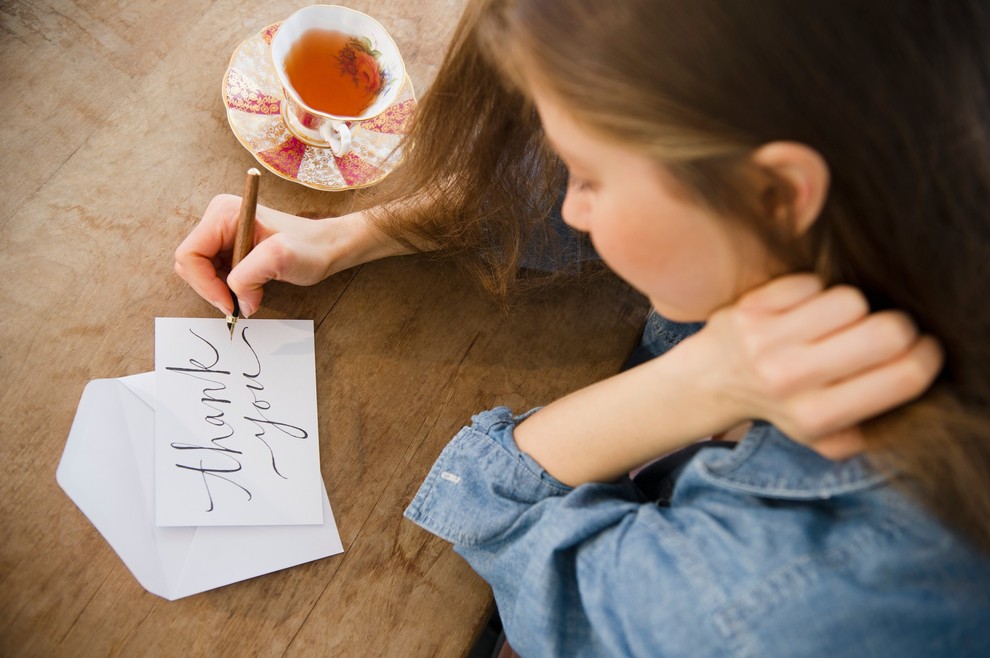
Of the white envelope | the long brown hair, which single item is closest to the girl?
the long brown hair

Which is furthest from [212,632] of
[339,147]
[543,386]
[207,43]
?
[207,43]

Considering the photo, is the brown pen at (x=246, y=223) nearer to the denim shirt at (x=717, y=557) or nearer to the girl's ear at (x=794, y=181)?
the denim shirt at (x=717, y=557)

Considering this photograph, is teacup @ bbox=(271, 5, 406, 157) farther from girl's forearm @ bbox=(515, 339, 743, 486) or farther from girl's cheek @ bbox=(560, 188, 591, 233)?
girl's forearm @ bbox=(515, 339, 743, 486)

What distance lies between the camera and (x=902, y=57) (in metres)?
0.44

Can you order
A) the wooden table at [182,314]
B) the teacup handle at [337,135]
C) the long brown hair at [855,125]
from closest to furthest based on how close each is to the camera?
the long brown hair at [855,125] → the wooden table at [182,314] → the teacup handle at [337,135]

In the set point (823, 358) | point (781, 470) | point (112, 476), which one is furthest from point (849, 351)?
point (112, 476)

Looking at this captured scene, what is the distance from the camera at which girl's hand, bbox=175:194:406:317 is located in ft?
2.46

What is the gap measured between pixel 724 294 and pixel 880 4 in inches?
9.8

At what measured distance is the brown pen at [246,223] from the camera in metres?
0.72

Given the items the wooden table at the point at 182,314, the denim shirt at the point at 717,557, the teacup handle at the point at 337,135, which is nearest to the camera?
the denim shirt at the point at 717,557

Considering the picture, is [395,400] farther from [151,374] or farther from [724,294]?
[724,294]

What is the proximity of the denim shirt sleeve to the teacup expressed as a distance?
398mm

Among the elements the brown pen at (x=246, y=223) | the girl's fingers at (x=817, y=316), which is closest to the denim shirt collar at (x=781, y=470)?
the girl's fingers at (x=817, y=316)

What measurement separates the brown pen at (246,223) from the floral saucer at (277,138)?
123 millimetres
